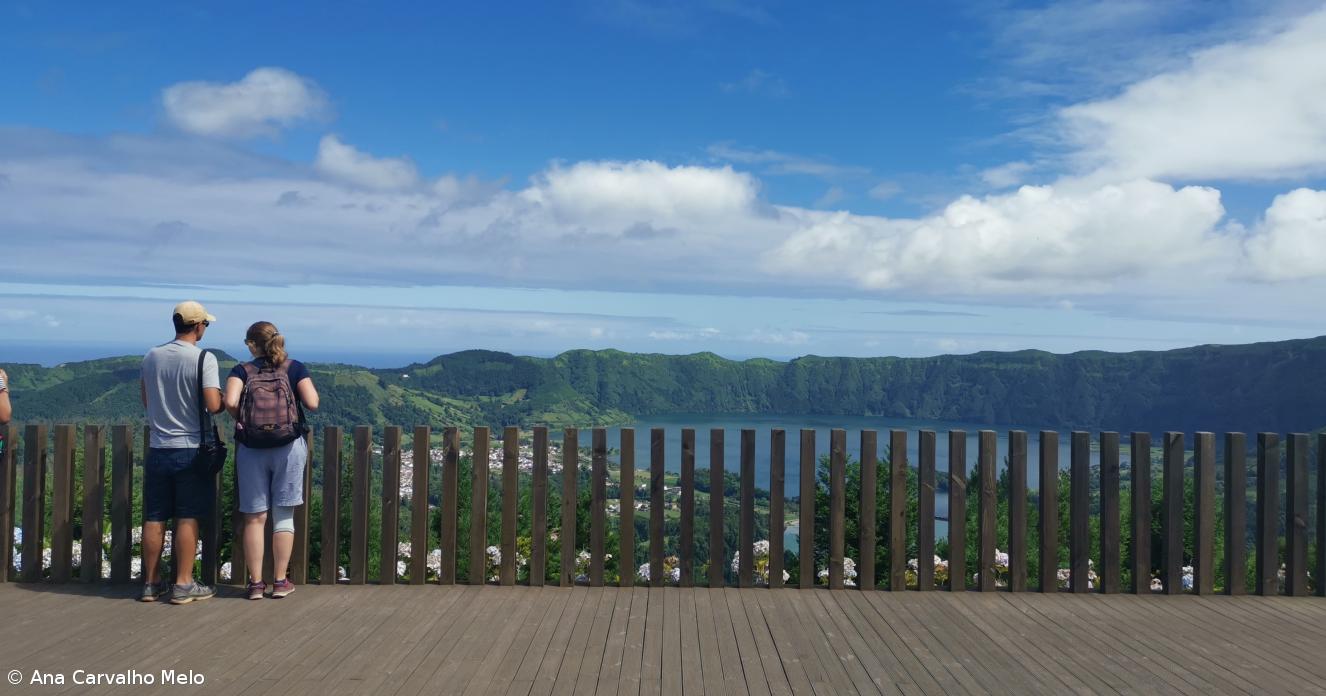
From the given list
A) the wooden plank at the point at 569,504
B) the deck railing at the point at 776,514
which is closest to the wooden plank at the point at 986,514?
the deck railing at the point at 776,514

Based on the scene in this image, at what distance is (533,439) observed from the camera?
4988 mm

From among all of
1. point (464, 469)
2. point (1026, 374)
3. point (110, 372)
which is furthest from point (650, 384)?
point (464, 469)

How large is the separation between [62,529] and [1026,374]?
131m

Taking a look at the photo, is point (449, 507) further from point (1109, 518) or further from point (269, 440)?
point (1109, 518)

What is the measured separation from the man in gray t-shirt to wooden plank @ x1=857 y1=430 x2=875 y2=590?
367 cm

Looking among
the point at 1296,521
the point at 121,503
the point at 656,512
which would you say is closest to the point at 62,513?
the point at 121,503

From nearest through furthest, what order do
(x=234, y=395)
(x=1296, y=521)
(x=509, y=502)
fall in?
(x=234, y=395), (x=509, y=502), (x=1296, y=521)

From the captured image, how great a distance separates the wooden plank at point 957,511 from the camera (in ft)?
16.5

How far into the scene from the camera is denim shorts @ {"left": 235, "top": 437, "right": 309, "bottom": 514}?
16.0 feet

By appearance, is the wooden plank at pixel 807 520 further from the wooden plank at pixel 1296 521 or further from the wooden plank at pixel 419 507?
the wooden plank at pixel 1296 521

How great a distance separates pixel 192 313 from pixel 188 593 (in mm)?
1543

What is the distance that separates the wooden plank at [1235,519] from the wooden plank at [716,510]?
2.99 m

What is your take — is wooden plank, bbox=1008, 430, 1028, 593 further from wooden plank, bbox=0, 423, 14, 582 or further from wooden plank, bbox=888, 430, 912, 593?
wooden plank, bbox=0, 423, 14, 582

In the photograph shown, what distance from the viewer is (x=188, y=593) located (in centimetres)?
480
